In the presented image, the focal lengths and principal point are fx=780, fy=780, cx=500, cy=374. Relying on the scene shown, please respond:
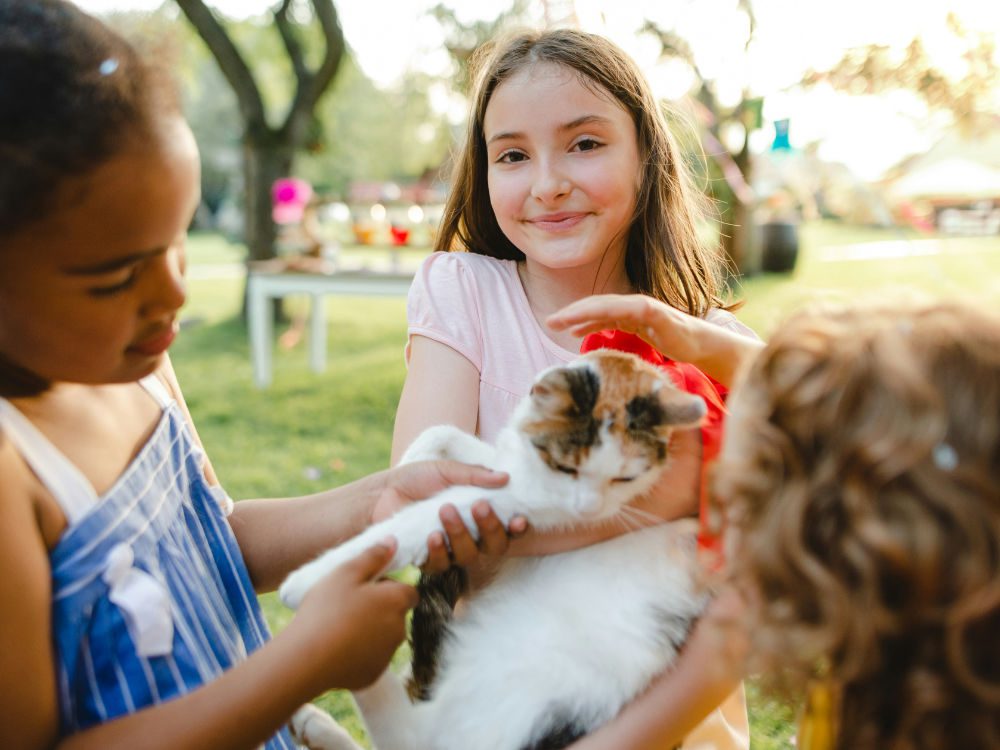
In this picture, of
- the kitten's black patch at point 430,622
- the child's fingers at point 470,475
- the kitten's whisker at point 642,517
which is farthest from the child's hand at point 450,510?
the kitten's whisker at point 642,517

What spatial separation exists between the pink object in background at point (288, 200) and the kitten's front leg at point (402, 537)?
6871 millimetres

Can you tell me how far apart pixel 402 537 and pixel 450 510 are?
0.09 m

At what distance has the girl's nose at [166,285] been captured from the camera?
3.19 feet

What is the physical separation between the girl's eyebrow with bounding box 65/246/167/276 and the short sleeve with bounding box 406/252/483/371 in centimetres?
92

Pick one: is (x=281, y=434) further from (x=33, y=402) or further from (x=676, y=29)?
(x=676, y=29)

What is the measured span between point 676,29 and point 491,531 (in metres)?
10.9

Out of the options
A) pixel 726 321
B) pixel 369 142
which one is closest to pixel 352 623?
pixel 726 321

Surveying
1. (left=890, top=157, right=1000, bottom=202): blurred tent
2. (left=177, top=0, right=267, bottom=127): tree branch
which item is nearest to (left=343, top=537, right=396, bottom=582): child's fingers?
(left=177, top=0, right=267, bottom=127): tree branch

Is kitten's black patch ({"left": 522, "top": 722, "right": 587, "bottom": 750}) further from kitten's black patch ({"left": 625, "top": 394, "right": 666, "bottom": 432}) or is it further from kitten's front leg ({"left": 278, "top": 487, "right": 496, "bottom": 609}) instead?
kitten's black patch ({"left": 625, "top": 394, "right": 666, "bottom": 432})

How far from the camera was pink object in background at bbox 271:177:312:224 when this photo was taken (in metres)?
8.00

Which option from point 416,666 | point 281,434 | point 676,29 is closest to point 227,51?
point 281,434

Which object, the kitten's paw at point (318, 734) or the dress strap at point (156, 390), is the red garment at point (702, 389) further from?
the dress strap at point (156, 390)

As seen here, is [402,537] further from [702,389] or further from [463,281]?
[463,281]

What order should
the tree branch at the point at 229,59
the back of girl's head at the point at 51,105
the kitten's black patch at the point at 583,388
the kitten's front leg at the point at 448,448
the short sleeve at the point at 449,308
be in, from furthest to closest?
the tree branch at the point at 229,59
the short sleeve at the point at 449,308
the kitten's front leg at the point at 448,448
the kitten's black patch at the point at 583,388
the back of girl's head at the point at 51,105
